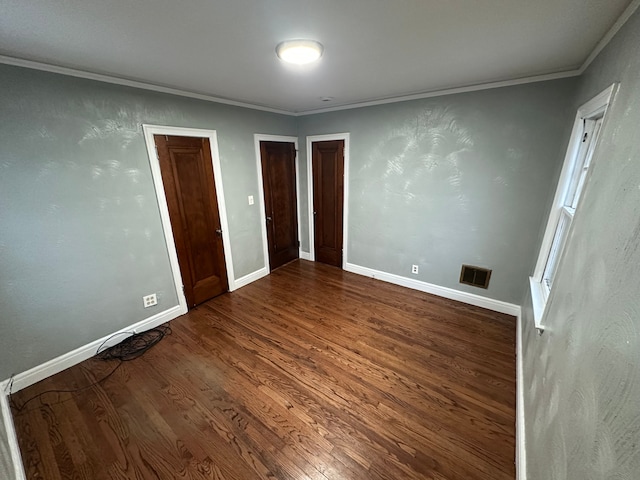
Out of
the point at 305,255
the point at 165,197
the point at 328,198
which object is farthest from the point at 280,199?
the point at 165,197

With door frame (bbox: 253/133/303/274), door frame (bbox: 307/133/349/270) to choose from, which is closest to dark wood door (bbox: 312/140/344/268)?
door frame (bbox: 307/133/349/270)

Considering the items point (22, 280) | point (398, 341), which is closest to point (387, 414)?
point (398, 341)

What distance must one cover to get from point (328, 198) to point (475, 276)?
2277mm

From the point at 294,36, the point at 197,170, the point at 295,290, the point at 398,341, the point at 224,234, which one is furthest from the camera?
the point at 295,290

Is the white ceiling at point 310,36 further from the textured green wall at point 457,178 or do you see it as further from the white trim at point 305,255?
the white trim at point 305,255

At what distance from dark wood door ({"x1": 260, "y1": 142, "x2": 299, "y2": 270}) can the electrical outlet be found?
1661 millimetres

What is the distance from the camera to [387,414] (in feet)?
5.71

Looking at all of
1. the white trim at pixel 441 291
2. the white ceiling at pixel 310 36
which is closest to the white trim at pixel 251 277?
the white trim at pixel 441 291

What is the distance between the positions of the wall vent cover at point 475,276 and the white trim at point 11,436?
3.89 metres

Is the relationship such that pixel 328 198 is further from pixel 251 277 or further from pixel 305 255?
pixel 251 277

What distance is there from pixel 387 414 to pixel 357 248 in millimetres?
2355

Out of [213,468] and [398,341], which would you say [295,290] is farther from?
[213,468]

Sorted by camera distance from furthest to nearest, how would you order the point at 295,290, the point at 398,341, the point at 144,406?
the point at 295,290, the point at 398,341, the point at 144,406

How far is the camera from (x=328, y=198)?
154 inches
